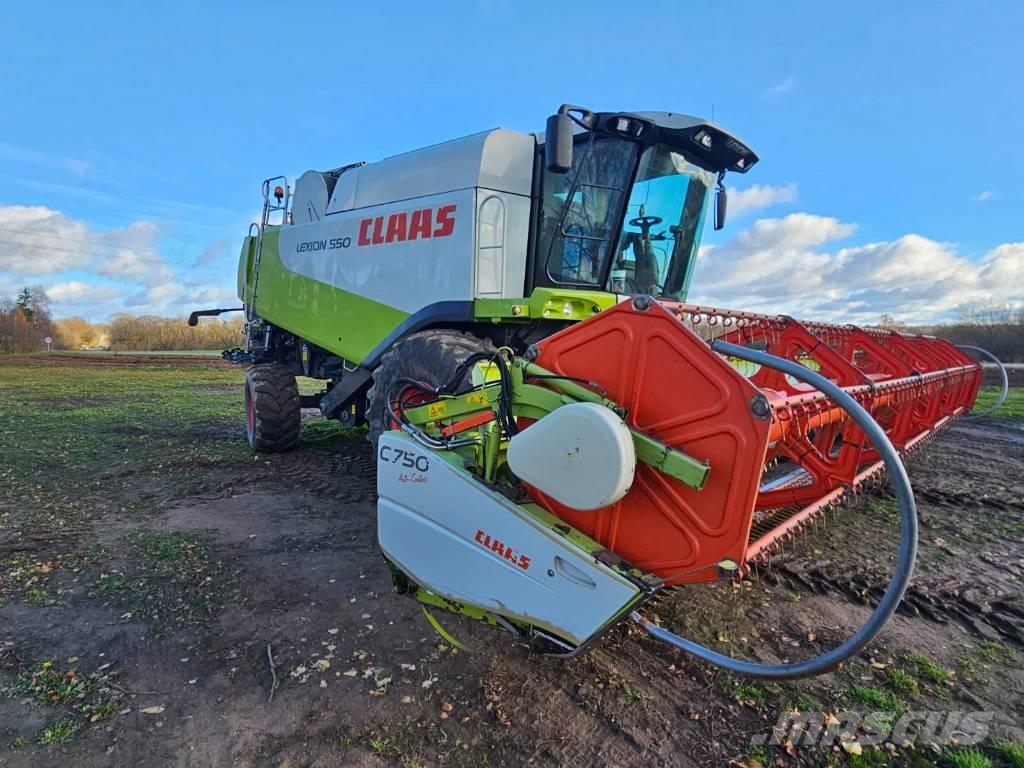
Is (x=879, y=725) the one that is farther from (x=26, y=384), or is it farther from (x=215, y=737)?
(x=26, y=384)

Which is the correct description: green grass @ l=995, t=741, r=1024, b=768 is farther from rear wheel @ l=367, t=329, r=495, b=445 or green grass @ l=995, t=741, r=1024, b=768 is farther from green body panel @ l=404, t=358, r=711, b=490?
rear wheel @ l=367, t=329, r=495, b=445

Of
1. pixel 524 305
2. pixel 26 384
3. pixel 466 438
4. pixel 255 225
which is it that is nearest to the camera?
pixel 466 438

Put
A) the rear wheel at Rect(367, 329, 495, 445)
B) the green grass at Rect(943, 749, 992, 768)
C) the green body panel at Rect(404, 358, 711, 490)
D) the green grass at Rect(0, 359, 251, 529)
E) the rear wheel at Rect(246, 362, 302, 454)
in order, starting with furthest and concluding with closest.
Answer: the rear wheel at Rect(246, 362, 302, 454) → the green grass at Rect(0, 359, 251, 529) → the rear wheel at Rect(367, 329, 495, 445) → the green body panel at Rect(404, 358, 711, 490) → the green grass at Rect(943, 749, 992, 768)

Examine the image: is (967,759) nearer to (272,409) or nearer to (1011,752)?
(1011,752)

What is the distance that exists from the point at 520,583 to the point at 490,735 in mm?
539

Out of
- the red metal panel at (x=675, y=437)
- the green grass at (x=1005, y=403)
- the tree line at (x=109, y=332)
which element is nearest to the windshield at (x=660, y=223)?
the red metal panel at (x=675, y=437)

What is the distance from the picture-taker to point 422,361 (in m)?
4.09

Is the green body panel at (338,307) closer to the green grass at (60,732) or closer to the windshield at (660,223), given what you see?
the windshield at (660,223)

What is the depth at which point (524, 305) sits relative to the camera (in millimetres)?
4172

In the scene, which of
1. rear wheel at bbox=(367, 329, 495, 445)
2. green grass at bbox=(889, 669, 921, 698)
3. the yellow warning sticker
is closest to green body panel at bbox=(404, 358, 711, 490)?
the yellow warning sticker

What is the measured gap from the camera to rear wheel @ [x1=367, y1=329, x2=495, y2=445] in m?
3.97

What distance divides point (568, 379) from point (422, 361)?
73.8 inches

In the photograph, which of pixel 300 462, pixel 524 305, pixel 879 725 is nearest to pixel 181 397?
pixel 300 462

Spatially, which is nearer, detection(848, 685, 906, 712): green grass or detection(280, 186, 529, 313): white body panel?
detection(848, 685, 906, 712): green grass
